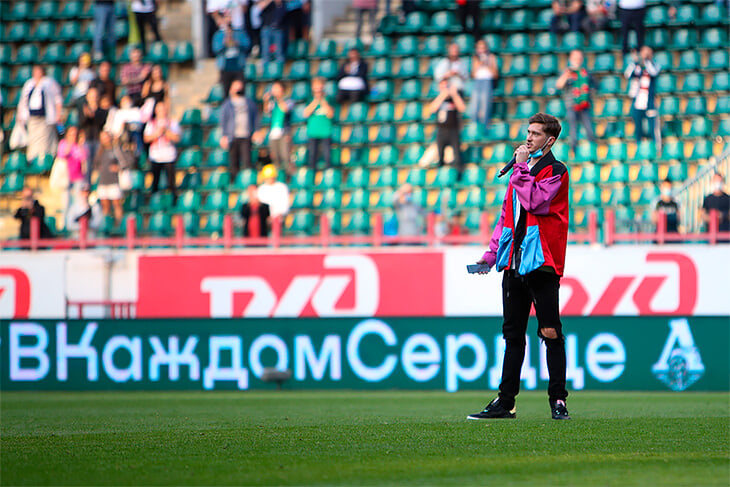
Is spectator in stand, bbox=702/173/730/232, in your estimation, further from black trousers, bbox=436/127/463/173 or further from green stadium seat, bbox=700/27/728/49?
green stadium seat, bbox=700/27/728/49

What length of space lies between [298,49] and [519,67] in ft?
13.5

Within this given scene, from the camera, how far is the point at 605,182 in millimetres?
18531

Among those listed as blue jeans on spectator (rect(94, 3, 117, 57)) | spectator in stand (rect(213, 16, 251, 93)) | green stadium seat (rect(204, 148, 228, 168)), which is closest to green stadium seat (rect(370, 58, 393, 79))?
spectator in stand (rect(213, 16, 251, 93))

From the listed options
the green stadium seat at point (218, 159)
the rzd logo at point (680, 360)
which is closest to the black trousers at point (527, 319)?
the rzd logo at point (680, 360)

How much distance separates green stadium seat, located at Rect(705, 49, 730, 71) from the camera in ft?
64.9

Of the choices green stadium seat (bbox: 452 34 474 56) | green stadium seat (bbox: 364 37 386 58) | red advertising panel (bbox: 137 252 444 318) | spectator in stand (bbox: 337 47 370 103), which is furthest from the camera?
green stadium seat (bbox: 364 37 386 58)

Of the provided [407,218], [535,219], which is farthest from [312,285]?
[535,219]

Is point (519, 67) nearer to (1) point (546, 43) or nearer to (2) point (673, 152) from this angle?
(1) point (546, 43)

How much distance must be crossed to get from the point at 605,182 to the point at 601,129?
51.2 inches

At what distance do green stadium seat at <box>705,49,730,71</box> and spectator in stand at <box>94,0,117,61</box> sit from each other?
10557 millimetres

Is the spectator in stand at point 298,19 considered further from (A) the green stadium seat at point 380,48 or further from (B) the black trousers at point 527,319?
(B) the black trousers at point 527,319

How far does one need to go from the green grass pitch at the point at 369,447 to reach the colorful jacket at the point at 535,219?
990mm

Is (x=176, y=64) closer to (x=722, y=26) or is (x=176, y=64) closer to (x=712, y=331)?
(x=722, y=26)

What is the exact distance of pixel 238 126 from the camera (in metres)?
19.5
